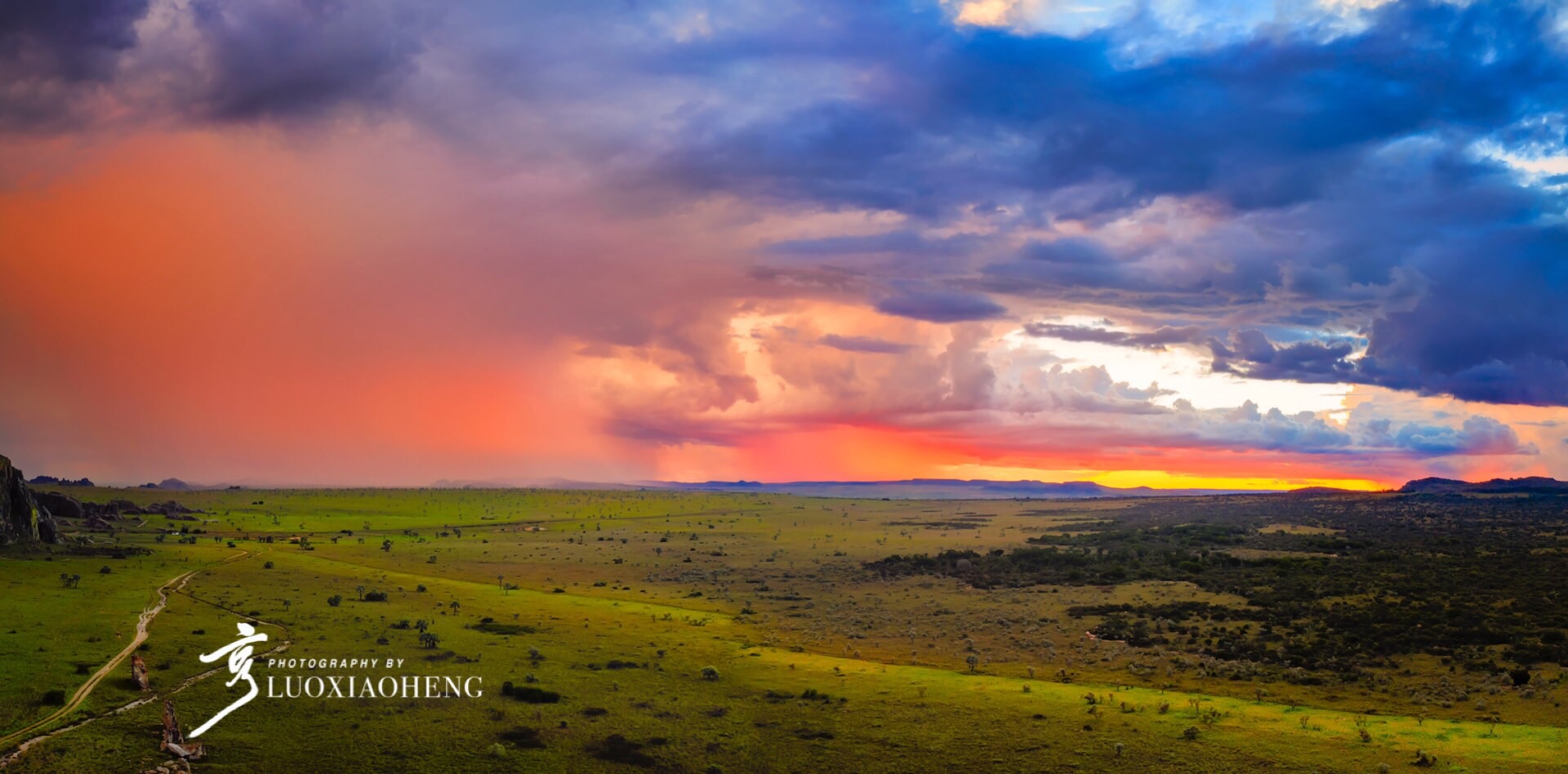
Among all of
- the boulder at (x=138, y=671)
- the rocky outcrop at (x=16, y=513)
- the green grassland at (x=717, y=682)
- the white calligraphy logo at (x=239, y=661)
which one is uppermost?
the rocky outcrop at (x=16, y=513)

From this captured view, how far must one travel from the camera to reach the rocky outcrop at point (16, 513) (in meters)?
50.1

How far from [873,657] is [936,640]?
567cm

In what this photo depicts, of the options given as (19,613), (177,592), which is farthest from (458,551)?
(19,613)

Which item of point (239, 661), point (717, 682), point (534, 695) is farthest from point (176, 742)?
point (717, 682)

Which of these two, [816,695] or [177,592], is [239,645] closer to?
[177,592]

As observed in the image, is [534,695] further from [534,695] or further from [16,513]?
[16,513]

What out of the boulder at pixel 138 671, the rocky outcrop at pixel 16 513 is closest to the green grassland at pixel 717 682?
the boulder at pixel 138 671

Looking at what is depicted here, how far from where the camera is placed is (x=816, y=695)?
1227 inches

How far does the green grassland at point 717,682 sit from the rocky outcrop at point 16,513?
119 inches

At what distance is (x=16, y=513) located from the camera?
2045 inches

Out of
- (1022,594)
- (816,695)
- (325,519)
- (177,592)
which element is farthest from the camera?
(325,519)

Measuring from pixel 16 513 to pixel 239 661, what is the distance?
115ft

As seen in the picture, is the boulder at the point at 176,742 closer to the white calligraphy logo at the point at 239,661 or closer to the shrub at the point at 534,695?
the white calligraphy logo at the point at 239,661

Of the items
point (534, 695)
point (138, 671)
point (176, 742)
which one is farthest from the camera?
point (534, 695)
